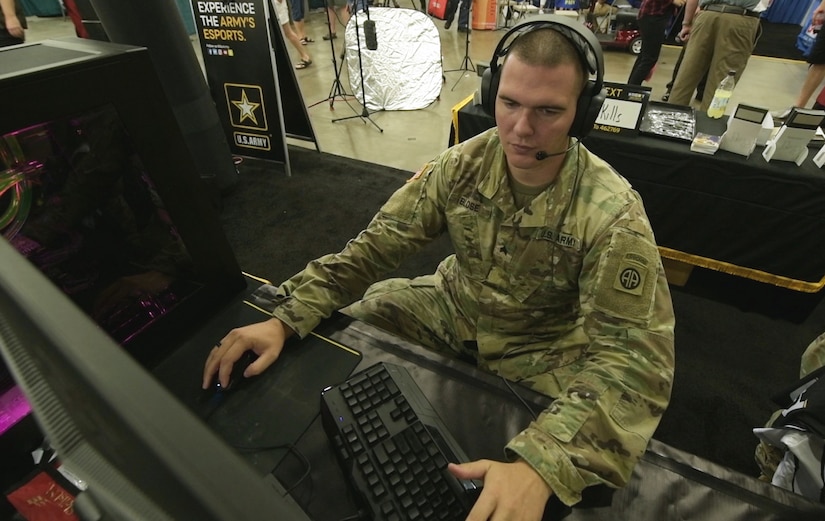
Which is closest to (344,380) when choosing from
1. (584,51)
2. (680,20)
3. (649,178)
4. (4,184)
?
(4,184)

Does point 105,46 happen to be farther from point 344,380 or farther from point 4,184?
point 344,380

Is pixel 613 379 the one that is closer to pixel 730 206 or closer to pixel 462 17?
pixel 730 206

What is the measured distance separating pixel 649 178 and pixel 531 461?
5.49ft

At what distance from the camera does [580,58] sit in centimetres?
91

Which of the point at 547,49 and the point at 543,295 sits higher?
the point at 547,49

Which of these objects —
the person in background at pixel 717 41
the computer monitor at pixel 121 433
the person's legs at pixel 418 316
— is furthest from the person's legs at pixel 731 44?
the computer monitor at pixel 121 433

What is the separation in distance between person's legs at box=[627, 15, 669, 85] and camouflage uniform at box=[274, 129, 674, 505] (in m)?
2.92

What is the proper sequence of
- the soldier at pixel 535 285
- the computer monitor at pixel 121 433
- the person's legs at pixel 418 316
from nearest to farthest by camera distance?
the computer monitor at pixel 121 433
the soldier at pixel 535 285
the person's legs at pixel 418 316

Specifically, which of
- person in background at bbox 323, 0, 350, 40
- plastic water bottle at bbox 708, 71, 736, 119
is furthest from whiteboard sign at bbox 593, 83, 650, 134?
person in background at bbox 323, 0, 350, 40

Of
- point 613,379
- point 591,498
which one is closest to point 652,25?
point 613,379

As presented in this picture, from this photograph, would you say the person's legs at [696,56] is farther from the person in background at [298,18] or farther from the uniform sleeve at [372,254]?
the person in background at [298,18]

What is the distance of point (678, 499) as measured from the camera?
69 cm

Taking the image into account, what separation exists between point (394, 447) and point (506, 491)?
0.19 metres

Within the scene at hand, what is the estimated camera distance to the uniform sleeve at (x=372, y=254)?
3.20 ft
